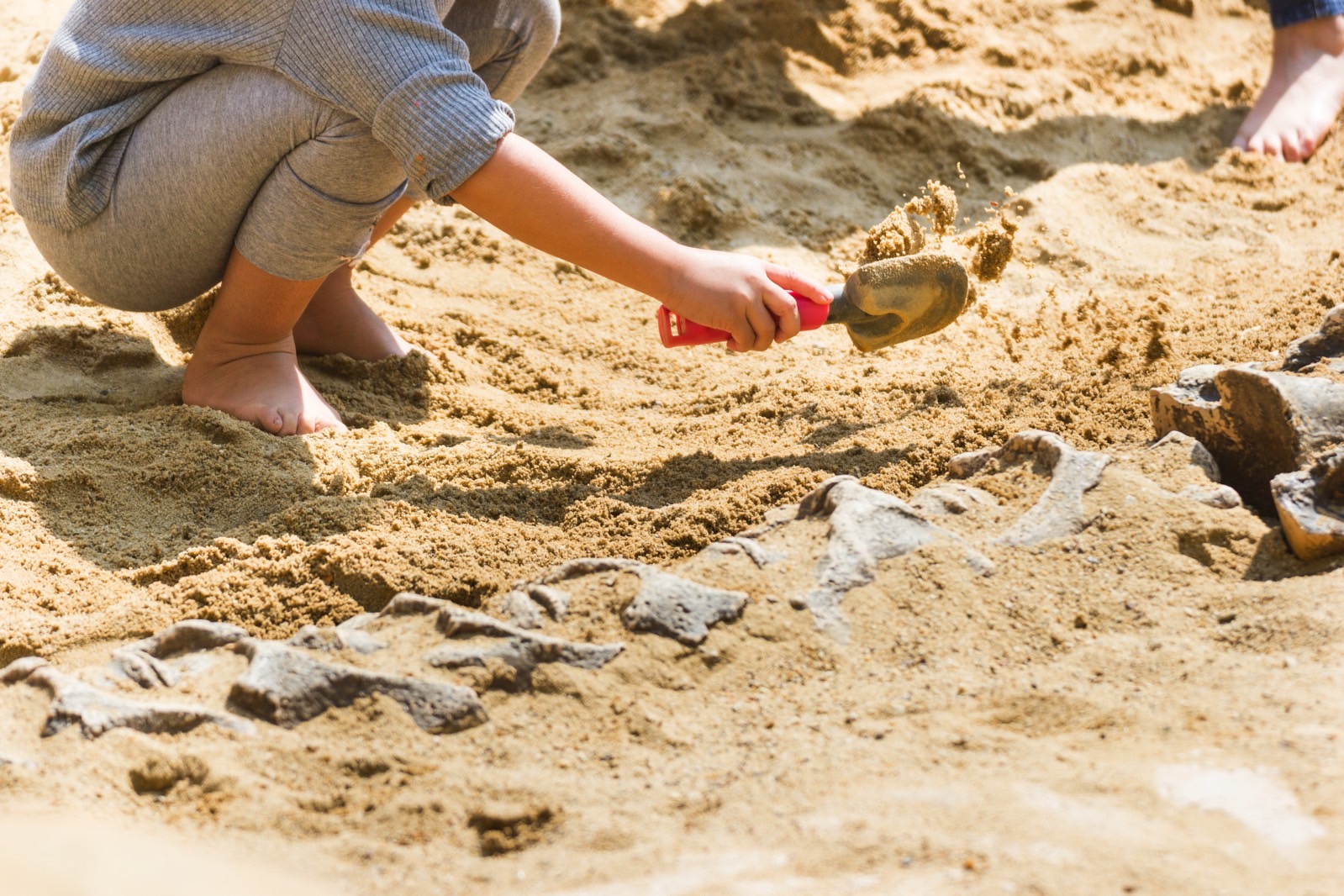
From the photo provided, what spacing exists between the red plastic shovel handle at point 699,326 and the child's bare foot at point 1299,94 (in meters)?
2.23

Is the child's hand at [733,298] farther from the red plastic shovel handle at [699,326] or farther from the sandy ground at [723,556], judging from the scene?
the sandy ground at [723,556]

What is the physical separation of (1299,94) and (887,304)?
237 centimetres

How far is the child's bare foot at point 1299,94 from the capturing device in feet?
11.7

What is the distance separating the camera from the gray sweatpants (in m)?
1.99

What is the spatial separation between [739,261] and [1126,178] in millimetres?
1963

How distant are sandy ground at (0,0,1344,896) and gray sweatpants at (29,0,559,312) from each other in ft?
0.92

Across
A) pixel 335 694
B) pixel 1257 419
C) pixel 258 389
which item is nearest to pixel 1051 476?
pixel 1257 419

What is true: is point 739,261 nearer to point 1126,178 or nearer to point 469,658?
point 469,658

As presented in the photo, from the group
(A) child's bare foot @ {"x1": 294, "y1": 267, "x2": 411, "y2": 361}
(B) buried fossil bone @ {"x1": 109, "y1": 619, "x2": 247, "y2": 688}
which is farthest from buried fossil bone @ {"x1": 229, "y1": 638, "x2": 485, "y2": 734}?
(A) child's bare foot @ {"x1": 294, "y1": 267, "x2": 411, "y2": 361}

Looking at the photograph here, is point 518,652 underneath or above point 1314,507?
underneath

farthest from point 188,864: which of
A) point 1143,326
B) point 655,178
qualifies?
point 655,178

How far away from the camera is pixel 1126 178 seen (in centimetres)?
345

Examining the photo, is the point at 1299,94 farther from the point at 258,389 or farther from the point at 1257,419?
the point at 258,389

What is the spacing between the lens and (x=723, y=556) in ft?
5.41
